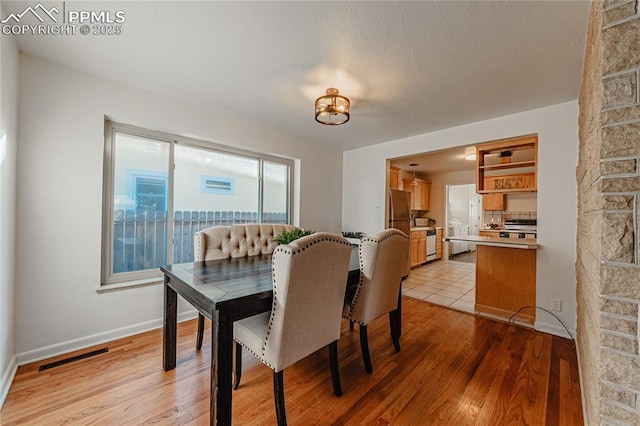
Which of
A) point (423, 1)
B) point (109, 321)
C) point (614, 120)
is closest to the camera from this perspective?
point (614, 120)

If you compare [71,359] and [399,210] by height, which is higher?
[399,210]

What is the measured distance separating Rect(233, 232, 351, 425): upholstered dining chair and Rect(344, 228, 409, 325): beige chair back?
1.09 feet

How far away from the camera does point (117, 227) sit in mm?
2439

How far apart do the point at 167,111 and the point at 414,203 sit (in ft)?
17.7

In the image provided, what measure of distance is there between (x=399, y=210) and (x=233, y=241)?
3.22 meters

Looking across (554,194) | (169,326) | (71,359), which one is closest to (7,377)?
(71,359)

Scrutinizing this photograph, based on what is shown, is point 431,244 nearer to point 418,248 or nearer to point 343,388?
point 418,248

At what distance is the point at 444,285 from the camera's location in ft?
13.7

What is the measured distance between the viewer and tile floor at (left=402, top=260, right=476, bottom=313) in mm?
3422

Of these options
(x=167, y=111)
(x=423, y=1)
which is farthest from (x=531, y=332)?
(x=167, y=111)

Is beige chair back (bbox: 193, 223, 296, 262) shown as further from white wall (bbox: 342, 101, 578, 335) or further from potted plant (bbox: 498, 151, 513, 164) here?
potted plant (bbox: 498, 151, 513, 164)

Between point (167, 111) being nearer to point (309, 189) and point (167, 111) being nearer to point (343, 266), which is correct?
point (309, 189)

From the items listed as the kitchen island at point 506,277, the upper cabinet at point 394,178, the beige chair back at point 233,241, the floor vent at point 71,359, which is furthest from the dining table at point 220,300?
the upper cabinet at point 394,178

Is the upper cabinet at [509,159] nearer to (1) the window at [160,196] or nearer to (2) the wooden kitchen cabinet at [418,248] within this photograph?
(2) the wooden kitchen cabinet at [418,248]
